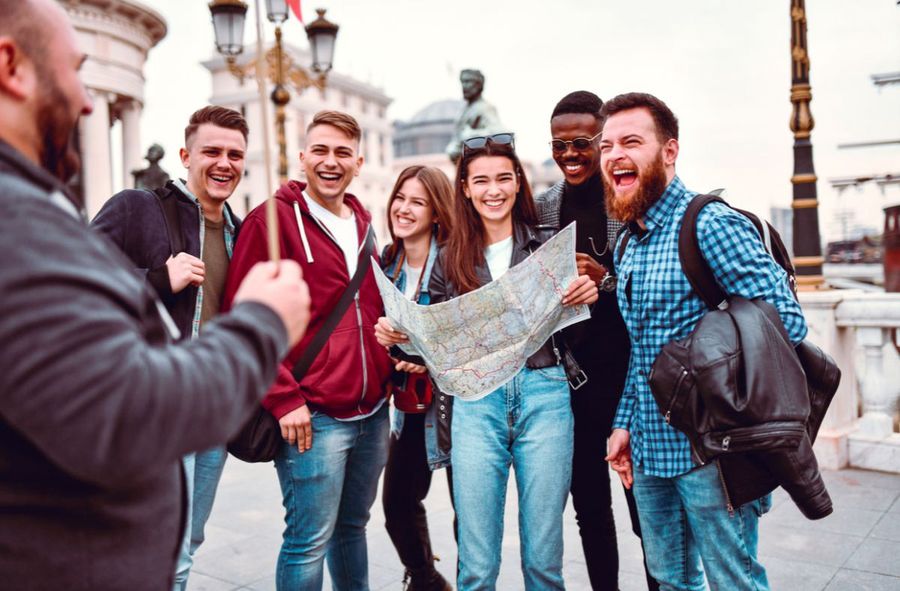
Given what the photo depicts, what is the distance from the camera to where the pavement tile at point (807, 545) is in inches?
169

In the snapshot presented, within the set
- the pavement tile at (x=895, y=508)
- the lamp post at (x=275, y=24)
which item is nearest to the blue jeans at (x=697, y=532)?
the pavement tile at (x=895, y=508)

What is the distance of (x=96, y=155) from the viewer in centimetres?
3250

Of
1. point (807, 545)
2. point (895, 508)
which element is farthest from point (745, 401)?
point (895, 508)

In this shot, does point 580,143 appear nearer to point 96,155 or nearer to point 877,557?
point 877,557

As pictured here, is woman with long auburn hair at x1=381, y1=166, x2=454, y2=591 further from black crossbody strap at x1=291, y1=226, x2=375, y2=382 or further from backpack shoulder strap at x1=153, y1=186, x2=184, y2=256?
backpack shoulder strap at x1=153, y1=186, x2=184, y2=256

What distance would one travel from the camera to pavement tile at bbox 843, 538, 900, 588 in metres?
4.06

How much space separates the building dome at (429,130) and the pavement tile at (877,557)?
8768 cm

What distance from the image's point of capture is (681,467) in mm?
2637

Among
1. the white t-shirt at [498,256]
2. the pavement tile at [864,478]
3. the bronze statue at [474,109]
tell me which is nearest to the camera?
the white t-shirt at [498,256]

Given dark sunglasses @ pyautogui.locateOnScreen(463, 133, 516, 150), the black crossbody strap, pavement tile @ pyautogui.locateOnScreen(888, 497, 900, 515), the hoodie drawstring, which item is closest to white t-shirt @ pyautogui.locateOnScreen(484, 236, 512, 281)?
dark sunglasses @ pyautogui.locateOnScreen(463, 133, 516, 150)

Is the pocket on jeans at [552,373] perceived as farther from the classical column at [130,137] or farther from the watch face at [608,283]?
the classical column at [130,137]

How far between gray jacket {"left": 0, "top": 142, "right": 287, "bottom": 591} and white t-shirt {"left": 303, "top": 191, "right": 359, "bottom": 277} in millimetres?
1895

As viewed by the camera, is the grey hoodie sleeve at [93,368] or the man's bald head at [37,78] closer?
the grey hoodie sleeve at [93,368]

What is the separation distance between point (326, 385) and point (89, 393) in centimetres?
199
